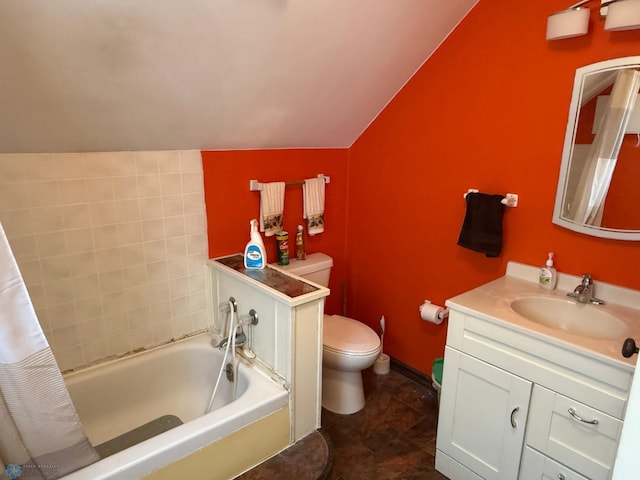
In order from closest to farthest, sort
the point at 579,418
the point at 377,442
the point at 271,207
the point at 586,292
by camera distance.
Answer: the point at 579,418, the point at 586,292, the point at 377,442, the point at 271,207

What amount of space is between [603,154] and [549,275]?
0.55 metres

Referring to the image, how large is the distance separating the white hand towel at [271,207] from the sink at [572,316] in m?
1.31

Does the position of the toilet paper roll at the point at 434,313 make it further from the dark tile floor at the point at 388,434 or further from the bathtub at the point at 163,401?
the bathtub at the point at 163,401

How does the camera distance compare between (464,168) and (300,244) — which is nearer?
(464,168)

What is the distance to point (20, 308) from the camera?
1.24 metres

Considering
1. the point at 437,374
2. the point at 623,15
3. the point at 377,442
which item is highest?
the point at 623,15

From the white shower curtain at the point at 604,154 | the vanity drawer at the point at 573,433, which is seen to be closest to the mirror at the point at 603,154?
the white shower curtain at the point at 604,154

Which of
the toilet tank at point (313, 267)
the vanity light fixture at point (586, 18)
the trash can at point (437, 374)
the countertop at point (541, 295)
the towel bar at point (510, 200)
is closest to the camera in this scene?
the countertop at point (541, 295)

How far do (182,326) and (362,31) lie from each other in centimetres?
171

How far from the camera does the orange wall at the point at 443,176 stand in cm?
187

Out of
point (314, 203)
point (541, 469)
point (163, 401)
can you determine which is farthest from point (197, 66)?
point (541, 469)

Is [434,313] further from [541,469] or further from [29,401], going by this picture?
[29,401]

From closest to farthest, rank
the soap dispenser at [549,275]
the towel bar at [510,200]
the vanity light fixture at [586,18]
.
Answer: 1. the vanity light fixture at [586,18]
2. the soap dispenser at [549,275]
3. the towel bar at [510,200]

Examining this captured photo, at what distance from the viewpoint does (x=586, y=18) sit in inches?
65.9
